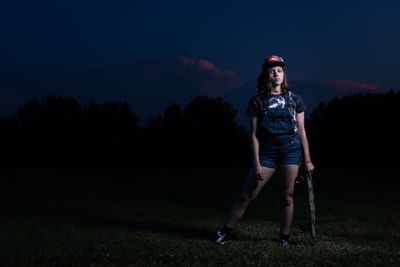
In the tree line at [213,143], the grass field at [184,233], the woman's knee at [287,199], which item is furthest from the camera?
the tree line at [213,143]

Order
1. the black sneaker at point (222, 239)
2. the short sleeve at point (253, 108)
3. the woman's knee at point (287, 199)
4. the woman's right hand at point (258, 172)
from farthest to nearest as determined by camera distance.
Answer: the black sneaker at point (222, 239)
the woman's knee at point (287, 199)
the short sleeve at point (253, 108)
the woman's right hand at point (258, 172)

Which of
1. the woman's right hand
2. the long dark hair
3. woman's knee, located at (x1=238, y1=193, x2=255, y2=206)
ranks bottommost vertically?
woman's knee, located at (x1=238, y1=193, x2=255, y2=206)

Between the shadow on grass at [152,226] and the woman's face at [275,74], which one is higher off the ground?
the woman's face at [275,74]

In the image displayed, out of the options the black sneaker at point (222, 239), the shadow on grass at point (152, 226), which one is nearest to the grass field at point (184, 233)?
the shadow on grass at point (152, 226)

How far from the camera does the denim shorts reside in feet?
24.3

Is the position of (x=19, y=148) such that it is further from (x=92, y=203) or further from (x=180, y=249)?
(x=180, y=249)

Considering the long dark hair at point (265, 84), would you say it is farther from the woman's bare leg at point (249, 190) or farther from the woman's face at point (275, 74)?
the woman's bare leg at point (249, 190)

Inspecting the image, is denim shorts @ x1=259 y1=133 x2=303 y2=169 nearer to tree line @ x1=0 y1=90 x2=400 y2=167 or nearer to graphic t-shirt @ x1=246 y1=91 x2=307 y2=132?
graphic t-shirt @ x1=246 y1=91 x2=307 y2=132

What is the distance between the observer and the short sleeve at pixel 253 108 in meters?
7.49

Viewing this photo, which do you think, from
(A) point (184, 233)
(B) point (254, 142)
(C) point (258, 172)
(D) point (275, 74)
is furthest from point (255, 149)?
(A) point (184, 233)

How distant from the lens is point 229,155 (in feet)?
230

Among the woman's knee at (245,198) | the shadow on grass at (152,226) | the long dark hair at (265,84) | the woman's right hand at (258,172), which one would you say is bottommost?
the shadow on grass at (152,226)

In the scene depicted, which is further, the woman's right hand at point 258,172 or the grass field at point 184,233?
the woman's right hand at point 258,172

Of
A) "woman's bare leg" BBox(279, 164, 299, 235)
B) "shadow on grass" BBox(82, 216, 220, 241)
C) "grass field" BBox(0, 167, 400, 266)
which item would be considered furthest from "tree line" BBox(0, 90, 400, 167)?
"woman's bare leg" BBox(279, 164, 299, 235)
